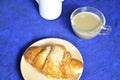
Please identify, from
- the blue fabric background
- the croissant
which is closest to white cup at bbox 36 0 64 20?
the blue fabric background

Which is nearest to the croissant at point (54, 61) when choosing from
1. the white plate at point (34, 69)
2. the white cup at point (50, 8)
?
the white plate at point (34, 69)

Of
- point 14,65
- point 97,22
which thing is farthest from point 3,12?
point 97,22

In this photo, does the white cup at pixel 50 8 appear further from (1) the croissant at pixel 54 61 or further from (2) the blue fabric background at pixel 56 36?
(1) the croissant at pixel 54 61

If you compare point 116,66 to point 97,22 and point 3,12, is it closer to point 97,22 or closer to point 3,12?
point 97,22

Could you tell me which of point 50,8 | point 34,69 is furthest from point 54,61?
point 50,8

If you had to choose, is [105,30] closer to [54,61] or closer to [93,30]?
[93,30]

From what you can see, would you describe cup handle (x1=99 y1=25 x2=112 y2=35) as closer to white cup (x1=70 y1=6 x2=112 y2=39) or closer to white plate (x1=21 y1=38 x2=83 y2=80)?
white cup (x1=70 y1=6 x2=112 y2=39)

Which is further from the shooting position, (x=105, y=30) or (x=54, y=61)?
(x=105, y=30)
